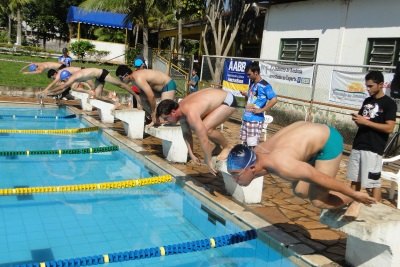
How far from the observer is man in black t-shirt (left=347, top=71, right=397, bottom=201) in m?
5.08

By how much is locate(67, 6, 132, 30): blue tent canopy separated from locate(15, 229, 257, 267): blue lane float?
3365 cm

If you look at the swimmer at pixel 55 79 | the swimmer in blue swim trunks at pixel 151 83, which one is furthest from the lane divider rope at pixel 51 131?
Result: the swimmer in blue swim trunks at pixel 151 83

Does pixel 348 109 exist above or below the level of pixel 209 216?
above

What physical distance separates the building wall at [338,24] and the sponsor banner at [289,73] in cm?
165

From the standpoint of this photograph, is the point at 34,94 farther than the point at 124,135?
Yes

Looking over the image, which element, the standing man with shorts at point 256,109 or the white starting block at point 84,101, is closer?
the standing man with shorts at point 256,109

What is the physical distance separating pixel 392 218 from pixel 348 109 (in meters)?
7.09

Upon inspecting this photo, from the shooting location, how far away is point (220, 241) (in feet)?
15.5

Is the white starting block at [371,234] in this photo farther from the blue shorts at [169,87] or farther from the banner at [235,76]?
the banner at [235,76]

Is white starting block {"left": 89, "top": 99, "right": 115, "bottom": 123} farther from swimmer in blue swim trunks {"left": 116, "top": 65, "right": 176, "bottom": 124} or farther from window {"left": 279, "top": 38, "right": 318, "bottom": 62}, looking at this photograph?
window {"left": 279, "top": 38, "right": 318, "bottom": 62}

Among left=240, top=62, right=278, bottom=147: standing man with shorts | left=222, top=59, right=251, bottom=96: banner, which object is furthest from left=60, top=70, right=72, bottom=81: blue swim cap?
left=240, top=62, right=278, bottom=147: standing man with shorts

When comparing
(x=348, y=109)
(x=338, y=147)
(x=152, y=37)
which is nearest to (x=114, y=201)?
(x=338, y=147)

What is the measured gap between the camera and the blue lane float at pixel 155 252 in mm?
3954

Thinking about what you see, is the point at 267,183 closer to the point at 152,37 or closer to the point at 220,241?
the point at 220,241
